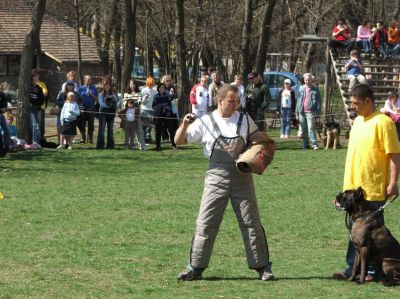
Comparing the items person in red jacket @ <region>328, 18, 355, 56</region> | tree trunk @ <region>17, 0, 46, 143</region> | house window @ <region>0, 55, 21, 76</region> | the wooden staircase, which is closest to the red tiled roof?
house window @ <region>0, 55, 21, 76</region>

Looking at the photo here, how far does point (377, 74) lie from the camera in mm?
30906

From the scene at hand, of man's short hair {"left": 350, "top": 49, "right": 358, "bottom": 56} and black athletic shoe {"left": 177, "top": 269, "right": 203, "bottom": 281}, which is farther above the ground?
man's short hair {"left": 350, "top": 49, "right": 358, "bottom": 56}

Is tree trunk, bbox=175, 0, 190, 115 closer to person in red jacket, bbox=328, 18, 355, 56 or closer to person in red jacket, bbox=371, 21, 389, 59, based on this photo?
person in red jacket, bbox=328, 18, 355, 56

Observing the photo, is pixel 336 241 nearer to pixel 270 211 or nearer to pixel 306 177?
pixel 270 211

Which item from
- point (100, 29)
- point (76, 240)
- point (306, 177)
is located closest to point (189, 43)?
point (100, 29)

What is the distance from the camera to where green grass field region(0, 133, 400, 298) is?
924 cm

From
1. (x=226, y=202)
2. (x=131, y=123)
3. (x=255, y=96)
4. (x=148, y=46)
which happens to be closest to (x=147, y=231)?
(x=226, y=202)

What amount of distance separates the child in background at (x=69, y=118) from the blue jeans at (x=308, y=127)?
5721 millimetres

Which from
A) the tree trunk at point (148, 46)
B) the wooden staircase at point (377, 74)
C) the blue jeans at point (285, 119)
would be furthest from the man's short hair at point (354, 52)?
the tree trunk at point (148, 46)

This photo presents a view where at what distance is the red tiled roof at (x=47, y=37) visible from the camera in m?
51.1

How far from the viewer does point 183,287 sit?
9.26 meters

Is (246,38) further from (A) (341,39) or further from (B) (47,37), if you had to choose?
(B) (47,37)

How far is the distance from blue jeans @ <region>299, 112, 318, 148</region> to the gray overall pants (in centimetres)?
1583

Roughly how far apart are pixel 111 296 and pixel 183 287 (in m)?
0.77
